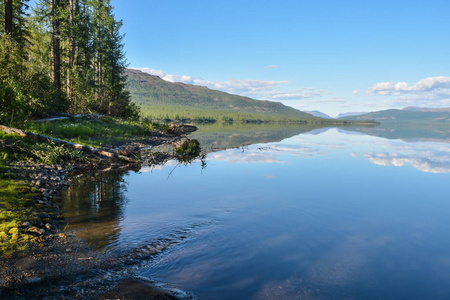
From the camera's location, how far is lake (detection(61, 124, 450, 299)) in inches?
205

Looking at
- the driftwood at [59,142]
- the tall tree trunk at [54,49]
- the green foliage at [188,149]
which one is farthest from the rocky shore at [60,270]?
the tall tree trunk at [54,49]

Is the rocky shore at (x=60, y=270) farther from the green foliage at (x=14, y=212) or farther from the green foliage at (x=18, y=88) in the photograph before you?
the green foliage at (x=18, y=88)

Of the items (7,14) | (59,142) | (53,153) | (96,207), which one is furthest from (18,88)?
(96,207)

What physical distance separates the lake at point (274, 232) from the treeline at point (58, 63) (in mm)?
9911

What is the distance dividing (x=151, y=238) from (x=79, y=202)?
383 centimetres

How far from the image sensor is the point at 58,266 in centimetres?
480

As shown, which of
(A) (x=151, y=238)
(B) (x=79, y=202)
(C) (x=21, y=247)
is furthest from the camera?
(B) (x=79, y=202)

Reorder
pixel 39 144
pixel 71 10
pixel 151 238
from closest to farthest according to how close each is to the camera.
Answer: pixel 151 238
pixel 39 144
pixel 71 10

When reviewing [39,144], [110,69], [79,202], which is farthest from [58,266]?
[110,69]

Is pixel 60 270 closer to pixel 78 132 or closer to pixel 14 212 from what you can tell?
pixel 14 212

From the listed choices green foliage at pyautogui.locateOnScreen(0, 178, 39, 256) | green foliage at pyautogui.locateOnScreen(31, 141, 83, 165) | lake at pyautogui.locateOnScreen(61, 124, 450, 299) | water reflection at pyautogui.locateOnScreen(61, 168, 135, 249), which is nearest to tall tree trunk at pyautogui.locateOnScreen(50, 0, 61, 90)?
green foliage at pyautogui.locateOnScreen(31, 141, 83, 165)

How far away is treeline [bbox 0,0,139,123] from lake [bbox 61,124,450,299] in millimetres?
9911

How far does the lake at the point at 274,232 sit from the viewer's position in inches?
205

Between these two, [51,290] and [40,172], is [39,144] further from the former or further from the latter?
[51,290]
